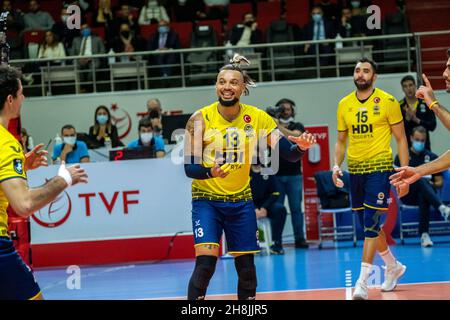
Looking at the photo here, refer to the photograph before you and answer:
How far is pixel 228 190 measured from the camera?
7883 millimetres

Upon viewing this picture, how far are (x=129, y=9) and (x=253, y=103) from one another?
4.90 m

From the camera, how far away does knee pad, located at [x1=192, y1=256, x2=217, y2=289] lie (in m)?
7.51

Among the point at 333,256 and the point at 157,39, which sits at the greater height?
the point at 157,39

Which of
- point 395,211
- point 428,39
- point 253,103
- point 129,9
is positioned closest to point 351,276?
point 395,211

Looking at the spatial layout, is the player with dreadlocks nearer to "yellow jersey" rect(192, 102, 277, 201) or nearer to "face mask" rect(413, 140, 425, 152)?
"yellow jersey" rect(192, 102, 277, 201)

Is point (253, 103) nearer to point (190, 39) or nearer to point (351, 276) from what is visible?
point (190, 39)

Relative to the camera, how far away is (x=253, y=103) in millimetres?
18594

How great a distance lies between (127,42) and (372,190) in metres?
10.9

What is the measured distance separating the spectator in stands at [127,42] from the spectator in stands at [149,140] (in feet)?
16.3

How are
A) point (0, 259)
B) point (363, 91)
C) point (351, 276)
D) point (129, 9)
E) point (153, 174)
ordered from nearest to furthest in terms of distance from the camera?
point (0, 259) < point (363, 91) < point (351, 276) < point (153, 174) < point (129, 9)

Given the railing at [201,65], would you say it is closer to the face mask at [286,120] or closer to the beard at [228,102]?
the face mask at [286,120]

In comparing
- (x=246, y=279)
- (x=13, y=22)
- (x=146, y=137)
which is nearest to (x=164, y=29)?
(x=13, y=22)

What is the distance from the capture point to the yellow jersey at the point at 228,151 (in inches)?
310

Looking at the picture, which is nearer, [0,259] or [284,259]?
[0,259]
